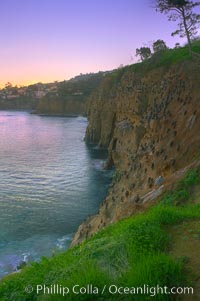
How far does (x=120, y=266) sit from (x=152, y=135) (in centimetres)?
2446

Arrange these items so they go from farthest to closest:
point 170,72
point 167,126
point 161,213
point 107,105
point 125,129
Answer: point 107,105
point 125,129
point 170,72
point 167,126
point 161,213

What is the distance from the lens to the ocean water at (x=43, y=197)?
2485 cm

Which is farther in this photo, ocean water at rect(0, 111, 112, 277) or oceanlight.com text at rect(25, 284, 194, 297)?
ocean water at rect(0, 111, 112, 277)

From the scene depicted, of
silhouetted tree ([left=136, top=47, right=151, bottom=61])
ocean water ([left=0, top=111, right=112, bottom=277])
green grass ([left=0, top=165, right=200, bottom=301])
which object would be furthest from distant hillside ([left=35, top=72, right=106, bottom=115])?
green grass ([left=0, top=165, right=200, bottom=301])

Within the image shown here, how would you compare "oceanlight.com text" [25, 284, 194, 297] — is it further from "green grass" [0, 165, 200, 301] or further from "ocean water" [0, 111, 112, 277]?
"ocean water" [0, 111, 112, 277]

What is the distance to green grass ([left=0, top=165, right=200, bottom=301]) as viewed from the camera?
495cm

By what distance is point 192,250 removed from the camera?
6008 millimetres

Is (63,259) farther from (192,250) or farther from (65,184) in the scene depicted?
(65,184)

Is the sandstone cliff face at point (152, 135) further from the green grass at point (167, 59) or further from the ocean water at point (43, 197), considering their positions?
the ocean water at point (43, 197)

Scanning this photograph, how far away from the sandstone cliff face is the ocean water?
3.00 m

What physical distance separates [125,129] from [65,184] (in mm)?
10025

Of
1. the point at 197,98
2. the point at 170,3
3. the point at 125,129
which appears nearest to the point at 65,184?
the point at 125,129

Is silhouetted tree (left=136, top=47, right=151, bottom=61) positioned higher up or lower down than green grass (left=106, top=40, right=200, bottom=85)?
higher up

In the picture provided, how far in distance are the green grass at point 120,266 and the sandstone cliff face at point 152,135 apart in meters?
7.54
